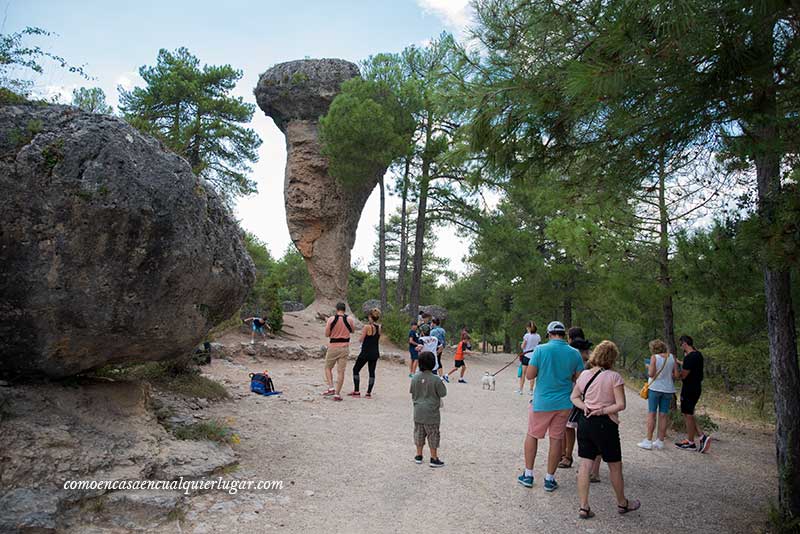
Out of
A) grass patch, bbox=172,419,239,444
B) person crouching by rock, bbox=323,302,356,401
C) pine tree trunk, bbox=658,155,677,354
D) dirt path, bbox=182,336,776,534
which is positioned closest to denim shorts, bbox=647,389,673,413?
dirt path, bbox=182,336,776,534

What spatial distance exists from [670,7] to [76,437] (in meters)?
5.39

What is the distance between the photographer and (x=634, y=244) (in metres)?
9.16

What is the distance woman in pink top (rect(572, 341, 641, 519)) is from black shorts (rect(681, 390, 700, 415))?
10.0 feet

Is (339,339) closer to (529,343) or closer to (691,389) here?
(529,343)

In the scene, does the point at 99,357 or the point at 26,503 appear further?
the point at 99,357

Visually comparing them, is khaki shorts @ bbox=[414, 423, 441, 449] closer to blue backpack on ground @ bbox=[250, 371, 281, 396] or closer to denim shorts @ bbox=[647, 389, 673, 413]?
denim shorts @ bbox=[647, 389, 673, 413]

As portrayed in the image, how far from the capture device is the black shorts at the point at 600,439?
14.6 ft

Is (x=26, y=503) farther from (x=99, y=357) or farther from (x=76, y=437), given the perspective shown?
(x=99, y=357)

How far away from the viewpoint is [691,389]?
7.03m

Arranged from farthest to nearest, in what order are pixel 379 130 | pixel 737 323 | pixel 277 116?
pixel 277 116 → pixel 379 130 → pixel 737 323

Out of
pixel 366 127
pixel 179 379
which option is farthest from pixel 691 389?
pixel 366 127

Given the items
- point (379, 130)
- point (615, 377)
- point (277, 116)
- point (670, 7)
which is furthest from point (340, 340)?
point (277, 116)

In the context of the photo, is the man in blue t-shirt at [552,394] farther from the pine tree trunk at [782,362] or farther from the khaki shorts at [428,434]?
the pine tree trunk at [782,362]

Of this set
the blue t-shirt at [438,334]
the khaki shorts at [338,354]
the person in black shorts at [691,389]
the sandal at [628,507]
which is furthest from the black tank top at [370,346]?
the sandal at [628,507]
